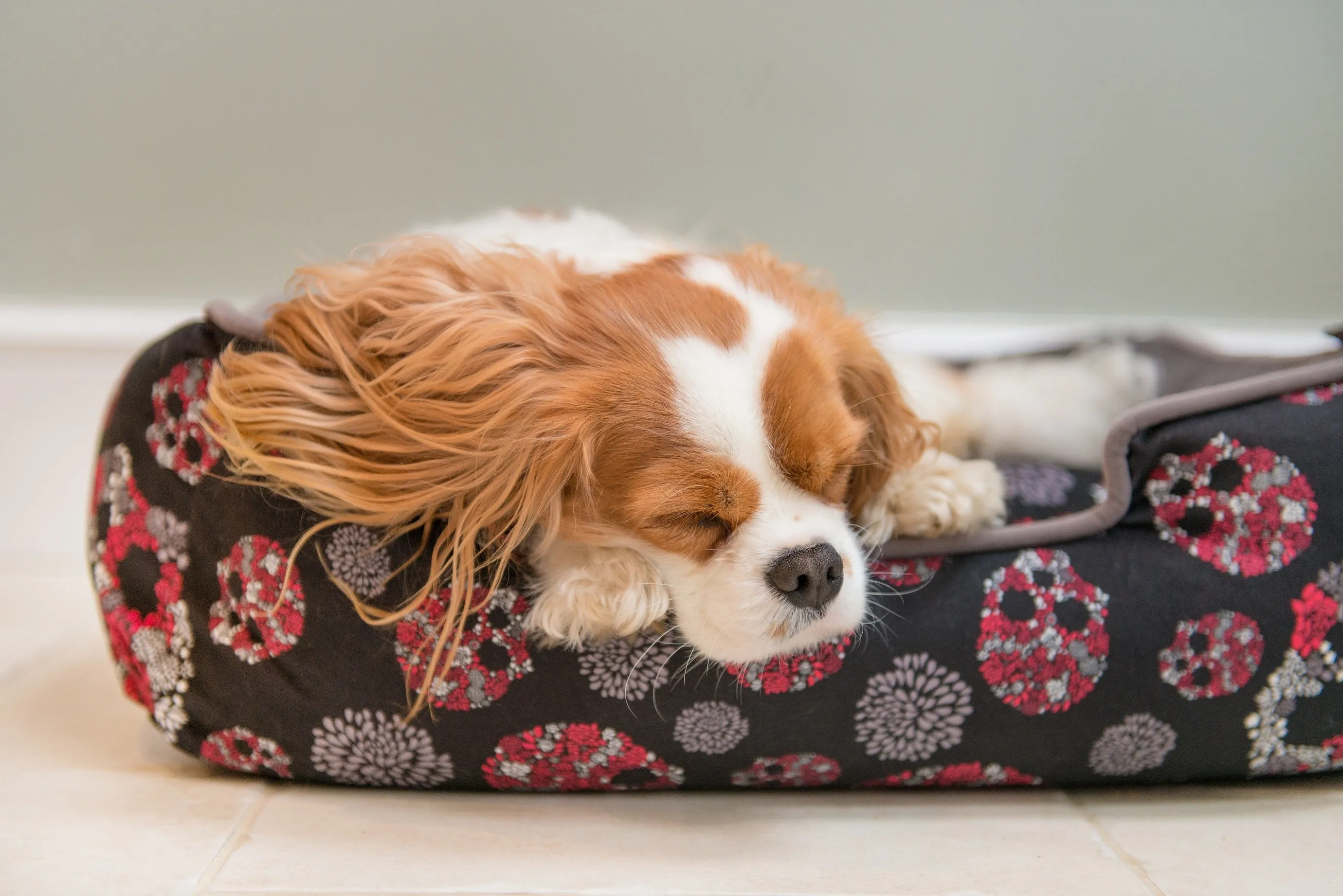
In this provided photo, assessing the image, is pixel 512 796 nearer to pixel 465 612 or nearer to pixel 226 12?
pixel 465 612

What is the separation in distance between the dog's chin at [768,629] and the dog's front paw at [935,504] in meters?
0.19

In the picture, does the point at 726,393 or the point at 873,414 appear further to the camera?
the point at 873,414

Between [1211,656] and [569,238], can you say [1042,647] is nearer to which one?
[1211,656]

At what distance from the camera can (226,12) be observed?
2.18 metres

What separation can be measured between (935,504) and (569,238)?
26.5 inches

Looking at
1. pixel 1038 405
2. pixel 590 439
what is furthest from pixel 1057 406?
pixel 590 439

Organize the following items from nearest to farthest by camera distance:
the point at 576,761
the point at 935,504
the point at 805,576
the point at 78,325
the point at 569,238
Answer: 1. the point at 805,576
2. the point at 576,761
3. the point at 935,504
4. the point at 569,238
5. the point at 78,325

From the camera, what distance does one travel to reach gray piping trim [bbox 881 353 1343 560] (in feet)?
4.30

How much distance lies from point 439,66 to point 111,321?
0.94 m

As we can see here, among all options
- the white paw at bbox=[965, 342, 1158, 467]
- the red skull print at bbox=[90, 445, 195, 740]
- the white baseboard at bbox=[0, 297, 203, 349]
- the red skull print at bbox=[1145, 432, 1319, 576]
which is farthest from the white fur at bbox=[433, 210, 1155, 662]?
the white baseboard at bbox=[0, 297, 203, 349]

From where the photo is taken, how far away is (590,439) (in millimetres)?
1177

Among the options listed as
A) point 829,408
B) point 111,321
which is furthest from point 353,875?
point 111,321

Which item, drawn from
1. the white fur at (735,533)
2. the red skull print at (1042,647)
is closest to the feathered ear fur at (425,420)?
the white fur at (735,533)

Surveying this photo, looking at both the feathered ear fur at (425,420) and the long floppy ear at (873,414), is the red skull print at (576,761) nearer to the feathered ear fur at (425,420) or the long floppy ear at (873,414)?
the feathered ear fur at (425,420)
